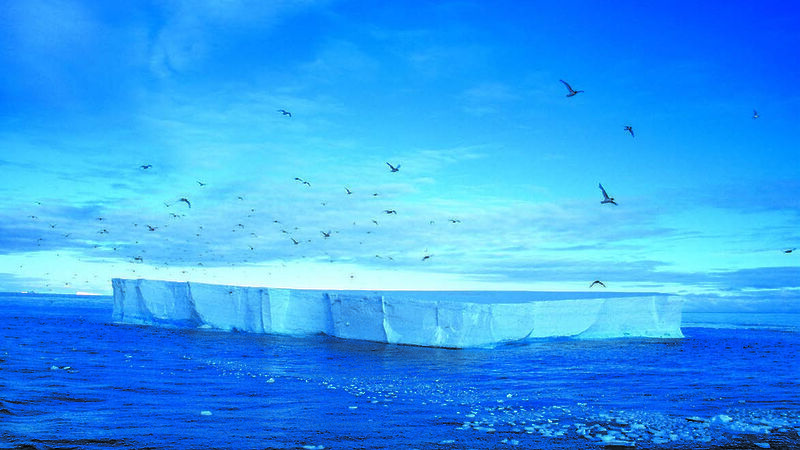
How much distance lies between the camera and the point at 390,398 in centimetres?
980

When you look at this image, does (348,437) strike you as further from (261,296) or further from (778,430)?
(261,296)

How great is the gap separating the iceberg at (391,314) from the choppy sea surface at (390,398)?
89 centimetres

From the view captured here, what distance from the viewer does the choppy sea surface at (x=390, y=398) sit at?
710cm

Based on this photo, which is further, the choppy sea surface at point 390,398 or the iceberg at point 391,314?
the iceberg at point 391,314

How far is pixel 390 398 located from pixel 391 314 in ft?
30.9

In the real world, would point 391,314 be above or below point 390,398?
above

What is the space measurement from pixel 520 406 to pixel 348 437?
3.25 metres

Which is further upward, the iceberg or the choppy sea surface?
the iceberg

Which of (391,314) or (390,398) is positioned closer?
(390,398)

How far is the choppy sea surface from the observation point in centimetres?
710

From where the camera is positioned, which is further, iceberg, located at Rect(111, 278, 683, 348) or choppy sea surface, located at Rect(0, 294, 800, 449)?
iceberg, located at Rect(111, 278, 683, 348)

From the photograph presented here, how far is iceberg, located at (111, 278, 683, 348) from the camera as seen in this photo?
18594 mm

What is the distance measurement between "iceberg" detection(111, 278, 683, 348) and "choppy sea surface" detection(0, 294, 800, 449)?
2.91ft

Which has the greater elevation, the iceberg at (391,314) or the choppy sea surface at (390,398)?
the iceberg at (391,314)
